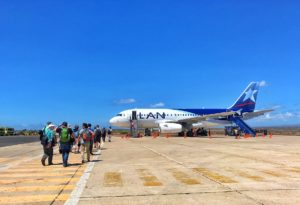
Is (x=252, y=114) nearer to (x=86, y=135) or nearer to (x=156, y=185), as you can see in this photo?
(x=86, y=135)

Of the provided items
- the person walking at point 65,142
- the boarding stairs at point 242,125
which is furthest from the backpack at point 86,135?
the boarding stairs at point 242,125

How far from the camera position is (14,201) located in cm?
736

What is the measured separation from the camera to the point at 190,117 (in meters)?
51.1

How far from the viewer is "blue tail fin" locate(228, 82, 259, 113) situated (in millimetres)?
55500

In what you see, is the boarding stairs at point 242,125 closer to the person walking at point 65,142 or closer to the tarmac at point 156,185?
the tarmac at point 156,185

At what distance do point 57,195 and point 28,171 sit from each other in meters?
5.00

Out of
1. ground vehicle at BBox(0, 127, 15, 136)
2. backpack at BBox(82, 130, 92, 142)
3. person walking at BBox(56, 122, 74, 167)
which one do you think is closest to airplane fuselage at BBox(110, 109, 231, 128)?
backpack at BBox(82, 130, 92, 142)

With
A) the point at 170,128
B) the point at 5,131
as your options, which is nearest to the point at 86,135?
the point at 170,128

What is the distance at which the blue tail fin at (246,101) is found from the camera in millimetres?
55500

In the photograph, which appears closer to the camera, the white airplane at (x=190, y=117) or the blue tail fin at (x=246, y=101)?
the white airplane at (x=190, y=117)

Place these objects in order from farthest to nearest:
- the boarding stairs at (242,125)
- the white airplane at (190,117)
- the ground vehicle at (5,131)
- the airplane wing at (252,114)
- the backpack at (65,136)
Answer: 1. the ground vehicle at (5,131)
2. the airplane wing at (252,114)
3. the boarding stairs at (242,125)
4. the white airplane at (190,117)
5. the backpack at (65,136)

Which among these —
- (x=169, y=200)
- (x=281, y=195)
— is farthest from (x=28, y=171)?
(x=281, y=195)

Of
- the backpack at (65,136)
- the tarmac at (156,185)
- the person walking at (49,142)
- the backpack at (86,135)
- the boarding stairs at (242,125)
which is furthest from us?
the boarding stairs at (242,125)

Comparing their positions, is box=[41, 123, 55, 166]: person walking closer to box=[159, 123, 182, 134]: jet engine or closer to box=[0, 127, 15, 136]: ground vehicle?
box=[159, 123, 182, 134]: jet engine
